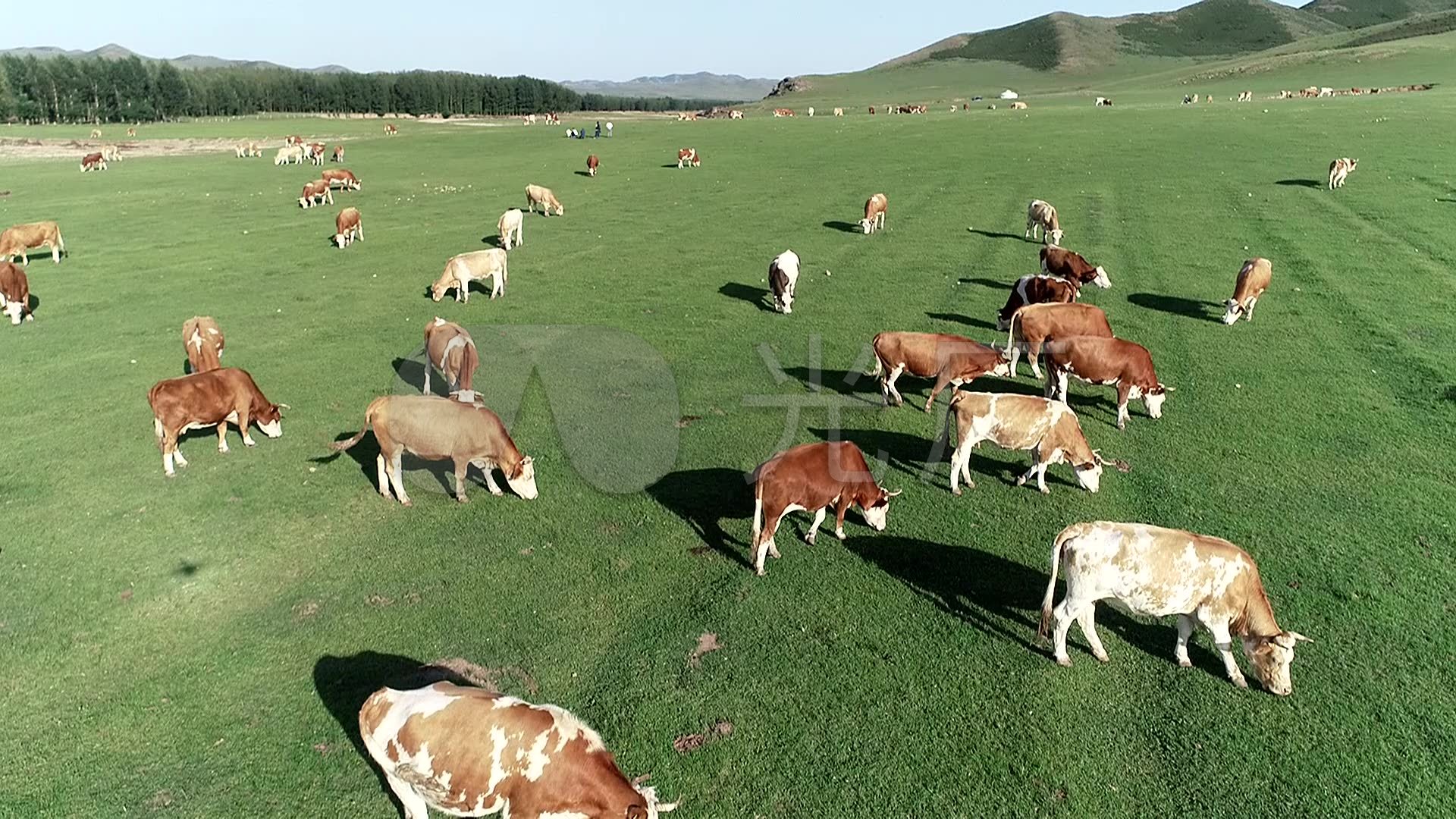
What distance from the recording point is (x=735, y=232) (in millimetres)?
25391

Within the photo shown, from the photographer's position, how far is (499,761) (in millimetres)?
4918

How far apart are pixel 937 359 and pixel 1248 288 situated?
27.6 feet

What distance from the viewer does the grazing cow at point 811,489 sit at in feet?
26.5

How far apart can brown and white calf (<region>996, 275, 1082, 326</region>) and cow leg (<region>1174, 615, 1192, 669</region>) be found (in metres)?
9.11

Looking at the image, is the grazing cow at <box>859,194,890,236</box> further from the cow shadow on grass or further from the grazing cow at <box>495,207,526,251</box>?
the cow shadow on grass

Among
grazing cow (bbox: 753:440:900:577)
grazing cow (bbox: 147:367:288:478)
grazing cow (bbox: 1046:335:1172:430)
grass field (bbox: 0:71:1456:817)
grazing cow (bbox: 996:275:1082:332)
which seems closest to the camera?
grass field (bbox: 0:71:1456:817)

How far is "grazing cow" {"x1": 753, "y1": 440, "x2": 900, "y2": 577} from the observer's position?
806 cm

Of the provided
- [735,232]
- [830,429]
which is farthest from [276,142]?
[830,429]

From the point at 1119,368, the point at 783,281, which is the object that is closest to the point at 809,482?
the point at 1119,368

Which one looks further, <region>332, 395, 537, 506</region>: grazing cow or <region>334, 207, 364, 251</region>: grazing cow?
<region>334, 207, 364, 251</region>: grazing cow

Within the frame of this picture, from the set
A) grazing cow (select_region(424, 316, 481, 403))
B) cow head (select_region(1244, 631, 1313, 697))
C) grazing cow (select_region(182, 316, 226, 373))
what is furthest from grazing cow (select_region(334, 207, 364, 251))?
cow head (select_region(1244, 631, 1313, 697))

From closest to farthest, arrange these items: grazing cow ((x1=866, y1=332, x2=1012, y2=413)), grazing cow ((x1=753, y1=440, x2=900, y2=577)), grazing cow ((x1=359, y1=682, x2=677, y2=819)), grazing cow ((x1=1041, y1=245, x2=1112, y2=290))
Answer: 1. grazing cow ((x1=359, y1=682, x2=677, y2=819))
2. grazing cow ((x1=753, y1=440, x2=900, y2=577))
3. grazing cow ((x1=866, y1=332, x2=1012, y2=413))
4. grazing cow ((x1=1041, y1=245, x2=1112, y2=290))

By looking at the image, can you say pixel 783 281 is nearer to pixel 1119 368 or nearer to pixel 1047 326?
pixel 1047 326

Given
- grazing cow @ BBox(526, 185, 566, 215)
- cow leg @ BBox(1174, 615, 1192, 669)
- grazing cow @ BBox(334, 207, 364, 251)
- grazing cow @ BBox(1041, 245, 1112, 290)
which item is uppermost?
grazing cow @ BBox(526, 185, 566, 215)
